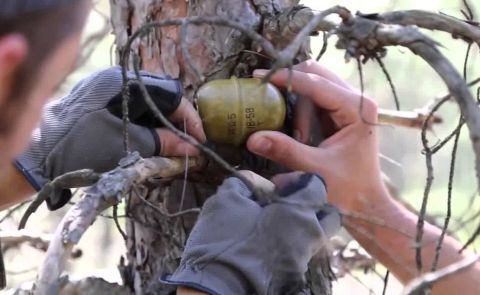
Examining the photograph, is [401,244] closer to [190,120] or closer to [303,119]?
[303,119]

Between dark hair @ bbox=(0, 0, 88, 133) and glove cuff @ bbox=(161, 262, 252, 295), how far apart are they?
49cm

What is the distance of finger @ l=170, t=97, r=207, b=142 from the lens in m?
1.21

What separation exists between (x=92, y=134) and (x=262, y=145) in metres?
0.21

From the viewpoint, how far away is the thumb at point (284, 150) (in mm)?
1185

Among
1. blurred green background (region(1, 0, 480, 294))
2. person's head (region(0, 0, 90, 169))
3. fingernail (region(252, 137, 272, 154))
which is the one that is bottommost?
blurred green background (region(1, 0, 480, 294))

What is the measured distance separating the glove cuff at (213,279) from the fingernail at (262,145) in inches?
7.0

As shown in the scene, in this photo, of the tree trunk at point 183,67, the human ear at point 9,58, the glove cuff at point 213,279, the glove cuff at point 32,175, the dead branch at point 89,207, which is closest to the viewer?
the human ear at point 9,58

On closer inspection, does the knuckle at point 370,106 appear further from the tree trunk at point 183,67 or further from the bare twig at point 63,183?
the bare twig at point 63,183

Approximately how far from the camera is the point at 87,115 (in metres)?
1.16

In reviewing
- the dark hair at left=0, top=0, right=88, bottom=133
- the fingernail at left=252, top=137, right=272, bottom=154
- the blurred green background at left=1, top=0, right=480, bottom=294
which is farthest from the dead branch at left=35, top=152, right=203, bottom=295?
the blurred green background at left=1, top=0, right=480, bottom=294

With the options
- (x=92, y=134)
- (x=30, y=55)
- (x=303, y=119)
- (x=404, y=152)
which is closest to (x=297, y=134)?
(x=303, y=119)

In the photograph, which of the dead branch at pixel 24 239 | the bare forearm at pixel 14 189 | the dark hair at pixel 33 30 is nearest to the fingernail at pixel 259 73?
the bare forearm at pixel 14 189

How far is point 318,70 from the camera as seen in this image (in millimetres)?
1268

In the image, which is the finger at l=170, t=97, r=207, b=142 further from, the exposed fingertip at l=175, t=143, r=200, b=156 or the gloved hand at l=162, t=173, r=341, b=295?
the gloved hand at l=162, t=173, r=341, b=295
